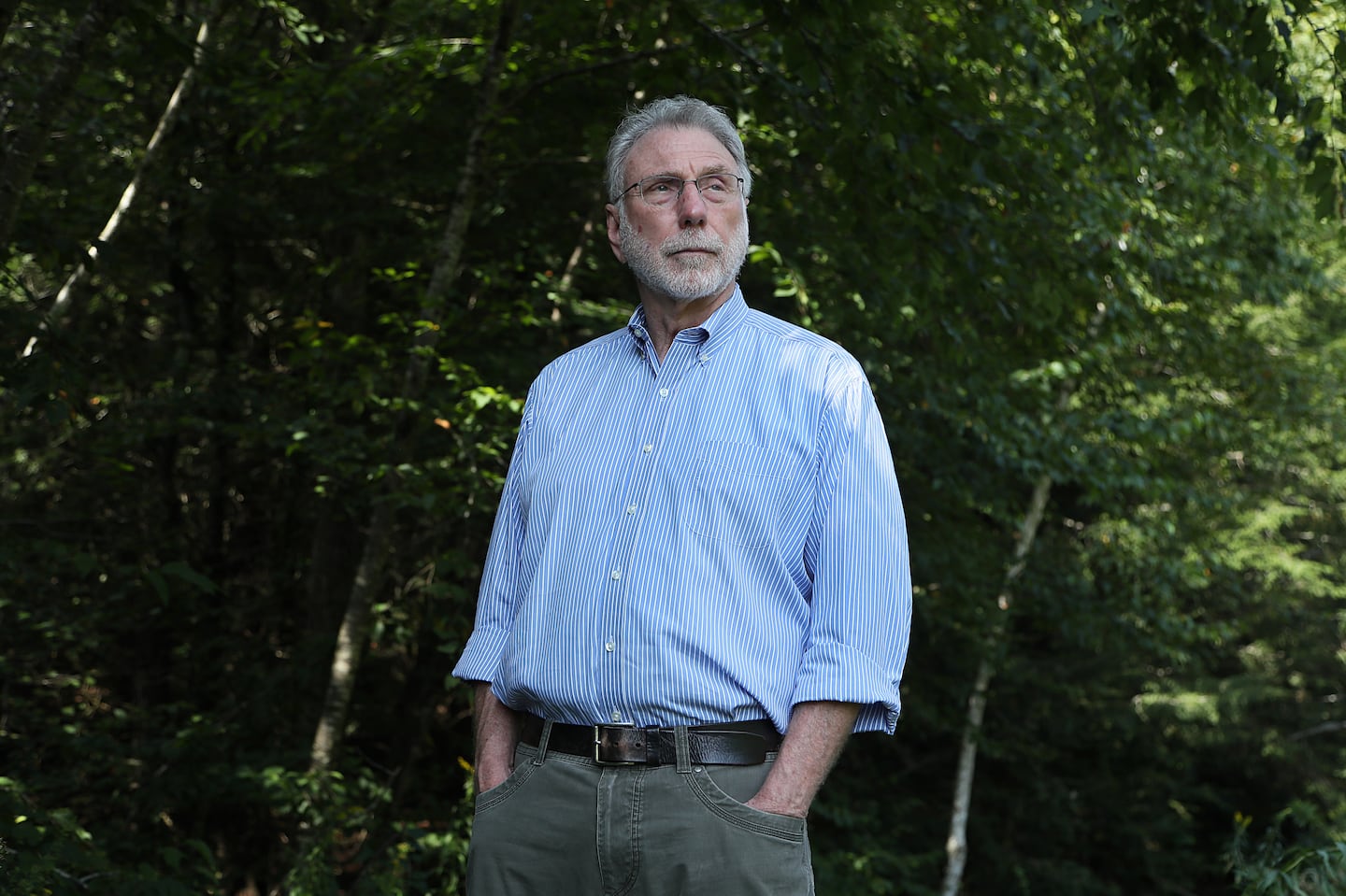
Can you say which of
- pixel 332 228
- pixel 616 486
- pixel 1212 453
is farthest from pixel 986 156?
pixel 1212 453

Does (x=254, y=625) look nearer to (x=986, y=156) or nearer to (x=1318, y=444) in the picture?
(x=986, y=156)

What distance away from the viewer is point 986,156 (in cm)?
421

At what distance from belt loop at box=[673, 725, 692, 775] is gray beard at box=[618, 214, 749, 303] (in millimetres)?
681

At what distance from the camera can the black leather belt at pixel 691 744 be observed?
1.74 metres

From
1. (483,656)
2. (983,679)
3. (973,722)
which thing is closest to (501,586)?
(483,656)

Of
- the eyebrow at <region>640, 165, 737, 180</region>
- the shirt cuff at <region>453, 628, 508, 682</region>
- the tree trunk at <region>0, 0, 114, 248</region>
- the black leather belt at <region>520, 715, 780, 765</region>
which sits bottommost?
the black leather belt at <region>520, 715, 780, 765</region>

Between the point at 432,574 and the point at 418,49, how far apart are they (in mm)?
2562

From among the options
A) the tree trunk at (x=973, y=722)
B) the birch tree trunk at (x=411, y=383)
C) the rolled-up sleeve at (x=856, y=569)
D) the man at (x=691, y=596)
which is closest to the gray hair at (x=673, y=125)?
the man at (x=691, y=596)

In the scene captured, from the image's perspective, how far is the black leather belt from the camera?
174 cm

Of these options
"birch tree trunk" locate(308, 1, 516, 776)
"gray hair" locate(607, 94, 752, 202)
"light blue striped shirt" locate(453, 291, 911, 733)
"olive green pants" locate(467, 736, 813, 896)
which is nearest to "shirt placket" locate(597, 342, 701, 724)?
"light blue striped shirt" locate(453, 291, 911, 733)

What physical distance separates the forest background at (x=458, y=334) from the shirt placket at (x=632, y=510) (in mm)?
1285

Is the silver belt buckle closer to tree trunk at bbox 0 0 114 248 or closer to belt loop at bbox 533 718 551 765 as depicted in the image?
belt loop at bbox 533 718 551 765

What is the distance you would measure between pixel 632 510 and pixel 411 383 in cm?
373

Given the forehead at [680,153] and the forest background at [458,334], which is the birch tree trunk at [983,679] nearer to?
the forest background at [458,334]
